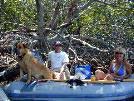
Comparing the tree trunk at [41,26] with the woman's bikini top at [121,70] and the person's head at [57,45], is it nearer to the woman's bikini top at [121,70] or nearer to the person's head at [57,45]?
the person's head at [57,45]

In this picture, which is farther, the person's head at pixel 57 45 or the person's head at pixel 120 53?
the person's head at pixel 57 45

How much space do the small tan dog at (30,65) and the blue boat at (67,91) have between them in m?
0.30

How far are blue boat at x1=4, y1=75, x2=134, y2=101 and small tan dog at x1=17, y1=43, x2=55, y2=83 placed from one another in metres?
0.30

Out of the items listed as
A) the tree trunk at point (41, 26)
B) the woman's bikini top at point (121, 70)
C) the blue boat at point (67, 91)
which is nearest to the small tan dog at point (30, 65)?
the blue boat at point (67, 91)

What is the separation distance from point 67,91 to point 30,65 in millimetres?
984

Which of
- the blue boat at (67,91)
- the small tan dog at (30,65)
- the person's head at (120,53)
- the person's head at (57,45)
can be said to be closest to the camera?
the blue boat at (67,91)

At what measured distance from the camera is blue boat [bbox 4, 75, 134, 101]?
8.49 m

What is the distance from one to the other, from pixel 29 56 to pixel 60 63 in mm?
1043

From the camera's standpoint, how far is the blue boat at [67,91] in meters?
8.49

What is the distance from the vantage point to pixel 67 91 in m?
8.52

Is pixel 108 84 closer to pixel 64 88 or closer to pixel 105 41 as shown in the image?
pixel 64 88

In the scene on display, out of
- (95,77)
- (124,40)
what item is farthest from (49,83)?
(124,40)

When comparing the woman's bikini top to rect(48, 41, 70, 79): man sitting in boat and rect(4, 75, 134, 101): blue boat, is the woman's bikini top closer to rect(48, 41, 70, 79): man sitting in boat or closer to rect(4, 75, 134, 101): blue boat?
rect(4, 75, 134, 101): blue boat

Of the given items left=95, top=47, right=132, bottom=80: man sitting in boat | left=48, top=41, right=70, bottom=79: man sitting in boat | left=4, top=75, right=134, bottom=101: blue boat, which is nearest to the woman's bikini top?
left=95, top=47, right=132, bottom=80: man sitting in boat
